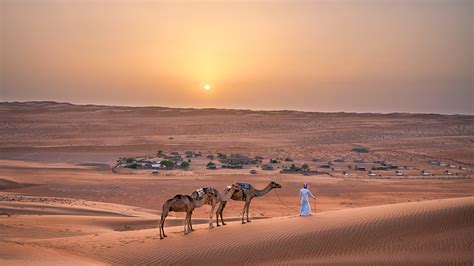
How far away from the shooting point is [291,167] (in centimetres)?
5366

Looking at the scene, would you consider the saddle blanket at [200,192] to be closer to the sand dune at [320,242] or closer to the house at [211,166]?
the sand dune at [320,242]

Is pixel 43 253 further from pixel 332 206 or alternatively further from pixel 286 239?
pixel 332 206

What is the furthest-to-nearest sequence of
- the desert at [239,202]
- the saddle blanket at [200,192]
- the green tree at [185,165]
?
the green tree at [185,165]
the saddle blanket at [200,192]
the desert at [239,202]

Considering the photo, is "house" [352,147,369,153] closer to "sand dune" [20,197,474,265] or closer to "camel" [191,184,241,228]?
"sand dune" [20,197,474,265]

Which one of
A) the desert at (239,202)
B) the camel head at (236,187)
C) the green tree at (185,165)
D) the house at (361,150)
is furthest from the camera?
the house at (361,150)

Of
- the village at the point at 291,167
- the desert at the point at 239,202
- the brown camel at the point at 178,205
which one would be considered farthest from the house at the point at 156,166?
the brown camel at the point at 178,205

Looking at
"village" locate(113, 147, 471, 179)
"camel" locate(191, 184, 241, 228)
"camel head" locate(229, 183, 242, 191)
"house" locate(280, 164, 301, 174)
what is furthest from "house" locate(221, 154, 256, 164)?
"camel" locate(191, 184, 241, 228)

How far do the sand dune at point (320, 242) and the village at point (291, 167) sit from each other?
30.2 m

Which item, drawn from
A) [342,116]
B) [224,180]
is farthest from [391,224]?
[342,116]

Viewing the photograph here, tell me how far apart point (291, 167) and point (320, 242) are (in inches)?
1405

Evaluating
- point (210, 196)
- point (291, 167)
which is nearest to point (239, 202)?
point (291, 167)

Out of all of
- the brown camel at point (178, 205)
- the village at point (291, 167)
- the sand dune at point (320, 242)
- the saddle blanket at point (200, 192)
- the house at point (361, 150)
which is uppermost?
the saddle blanket at point (200, 192)

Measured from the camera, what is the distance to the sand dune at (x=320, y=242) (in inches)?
675

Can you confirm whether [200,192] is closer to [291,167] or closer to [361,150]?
[291,167]
